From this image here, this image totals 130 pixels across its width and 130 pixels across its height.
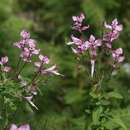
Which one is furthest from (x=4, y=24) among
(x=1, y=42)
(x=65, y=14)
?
(x=65, y=14)

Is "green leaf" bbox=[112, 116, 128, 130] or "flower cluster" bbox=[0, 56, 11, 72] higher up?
"flower cluster" bbox=[0, 56, 11, 72]

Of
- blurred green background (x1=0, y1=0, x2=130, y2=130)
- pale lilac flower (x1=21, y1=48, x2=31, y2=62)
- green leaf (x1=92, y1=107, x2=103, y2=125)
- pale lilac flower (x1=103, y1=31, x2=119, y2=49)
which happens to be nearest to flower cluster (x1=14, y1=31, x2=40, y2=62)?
pale lilac flower (x1=21, y1=48, x2=31, y2=62)

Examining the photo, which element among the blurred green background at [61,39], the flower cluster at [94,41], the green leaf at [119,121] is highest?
the blurred green background at [61,39]

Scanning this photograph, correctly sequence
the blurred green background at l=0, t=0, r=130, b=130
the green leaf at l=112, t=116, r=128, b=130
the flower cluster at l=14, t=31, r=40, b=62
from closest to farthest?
the flower cluster at l=14, t=31, r=40, b=62 < the green leaf at l=112, t=116, r=128, b=130 < the blurred green background at l=0, t=0, r=130, b=130

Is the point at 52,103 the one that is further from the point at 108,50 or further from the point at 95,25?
the point at 108,50

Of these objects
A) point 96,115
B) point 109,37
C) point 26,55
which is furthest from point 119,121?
point 26,55

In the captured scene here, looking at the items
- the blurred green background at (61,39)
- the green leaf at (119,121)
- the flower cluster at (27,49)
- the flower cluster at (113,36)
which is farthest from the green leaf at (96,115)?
the blurred green background at (61,39)

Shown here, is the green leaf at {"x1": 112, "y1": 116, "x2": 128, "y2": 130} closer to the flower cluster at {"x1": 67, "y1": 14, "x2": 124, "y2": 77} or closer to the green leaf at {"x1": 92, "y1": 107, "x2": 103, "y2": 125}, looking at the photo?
the green leaf at {"x1": 92, "y1": 107, "x2": 103, "y2": 125}

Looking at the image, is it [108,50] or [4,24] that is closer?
[108,50]

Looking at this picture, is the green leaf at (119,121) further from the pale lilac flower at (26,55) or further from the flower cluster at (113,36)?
the pale lilac flower at (26,55)
